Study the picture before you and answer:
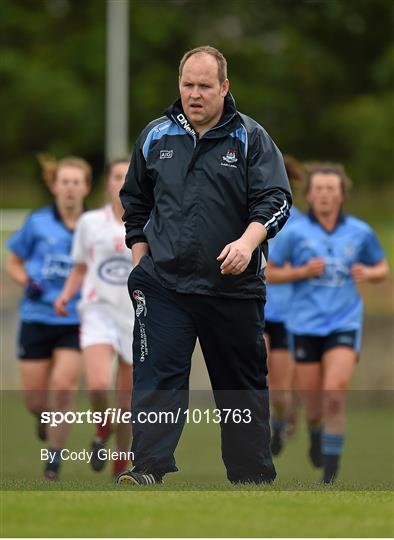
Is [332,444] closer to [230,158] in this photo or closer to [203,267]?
[203,267]

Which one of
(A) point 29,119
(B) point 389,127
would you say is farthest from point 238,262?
(A) point 29,119

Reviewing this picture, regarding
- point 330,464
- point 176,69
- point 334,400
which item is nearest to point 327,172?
point 334,400

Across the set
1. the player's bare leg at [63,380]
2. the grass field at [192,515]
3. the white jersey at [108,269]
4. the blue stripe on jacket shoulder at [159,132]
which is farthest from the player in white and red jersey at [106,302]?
the grass field at [192,515]

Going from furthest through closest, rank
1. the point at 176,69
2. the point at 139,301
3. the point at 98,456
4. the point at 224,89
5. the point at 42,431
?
the point at 176,69, the point at 42,431, the point at 98,456, the point at 139,301, the point at 224,89

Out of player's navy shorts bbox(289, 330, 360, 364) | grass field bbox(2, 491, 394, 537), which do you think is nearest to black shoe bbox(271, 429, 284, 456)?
player's navy shorts bbox(289, 330, 360, 364)

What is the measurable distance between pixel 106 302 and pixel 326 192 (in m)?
1.85

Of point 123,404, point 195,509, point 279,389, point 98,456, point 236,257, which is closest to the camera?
point 195,509

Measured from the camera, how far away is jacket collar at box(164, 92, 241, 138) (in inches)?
307

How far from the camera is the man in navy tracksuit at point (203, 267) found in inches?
305

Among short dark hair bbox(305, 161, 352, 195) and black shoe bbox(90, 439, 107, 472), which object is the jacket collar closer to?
black shoe bbox(90, 439, 107, 472)

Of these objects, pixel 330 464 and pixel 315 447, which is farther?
pixel 315 447

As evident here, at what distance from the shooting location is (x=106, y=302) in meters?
11.2

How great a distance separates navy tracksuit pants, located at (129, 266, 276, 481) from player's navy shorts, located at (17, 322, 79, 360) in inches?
173

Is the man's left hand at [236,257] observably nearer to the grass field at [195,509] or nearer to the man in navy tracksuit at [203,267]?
the man in navy tracksuit at [203,267]
